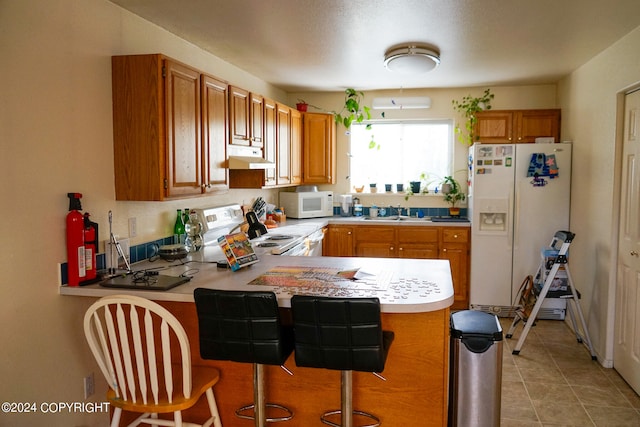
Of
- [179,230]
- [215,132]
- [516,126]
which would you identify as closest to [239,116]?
[215,132]

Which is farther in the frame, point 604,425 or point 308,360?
point 604,425

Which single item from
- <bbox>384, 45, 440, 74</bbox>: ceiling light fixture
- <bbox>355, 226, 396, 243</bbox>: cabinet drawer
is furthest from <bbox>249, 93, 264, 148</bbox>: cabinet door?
<bbox>355, 226, 396, 243</bbox>: cabinet drawer

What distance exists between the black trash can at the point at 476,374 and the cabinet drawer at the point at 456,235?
262 cm

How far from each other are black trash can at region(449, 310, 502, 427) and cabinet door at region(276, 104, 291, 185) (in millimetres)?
2629

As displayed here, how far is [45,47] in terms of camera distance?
224 cm

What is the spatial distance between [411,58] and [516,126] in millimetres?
1992

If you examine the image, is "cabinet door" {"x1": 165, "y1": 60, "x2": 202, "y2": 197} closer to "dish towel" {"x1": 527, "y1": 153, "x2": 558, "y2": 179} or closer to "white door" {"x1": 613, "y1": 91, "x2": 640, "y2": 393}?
"white door" {"x1": 613, "y1": 91, "x2": 640, "y2": 393}

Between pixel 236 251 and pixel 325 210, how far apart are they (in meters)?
3.03

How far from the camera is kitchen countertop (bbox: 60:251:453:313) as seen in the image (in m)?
2.09

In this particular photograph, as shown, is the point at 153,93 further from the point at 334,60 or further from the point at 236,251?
the point at 334,60

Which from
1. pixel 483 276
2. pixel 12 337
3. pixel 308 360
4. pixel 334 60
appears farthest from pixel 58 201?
pixel 483 276

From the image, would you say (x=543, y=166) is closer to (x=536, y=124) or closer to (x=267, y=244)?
(x=536, y=124)

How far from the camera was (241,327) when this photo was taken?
1.95 m

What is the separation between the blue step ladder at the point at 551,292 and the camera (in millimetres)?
3805
